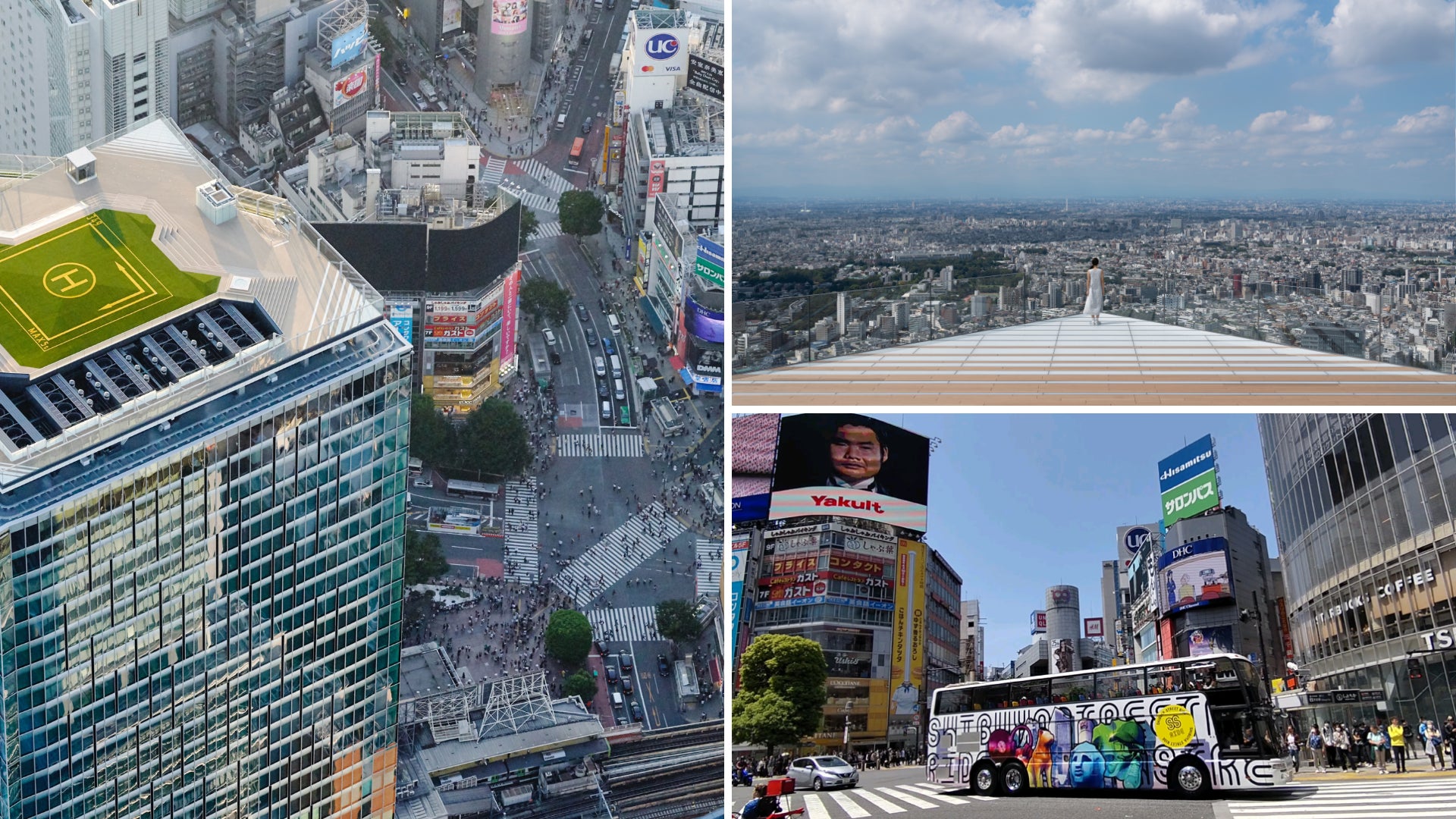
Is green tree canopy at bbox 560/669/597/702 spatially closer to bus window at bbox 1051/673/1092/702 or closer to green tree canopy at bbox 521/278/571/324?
green tree canopy at bbox 521/278/571/324

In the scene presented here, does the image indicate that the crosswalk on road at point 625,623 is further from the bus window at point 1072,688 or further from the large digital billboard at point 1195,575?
the bus window at point 1072,688

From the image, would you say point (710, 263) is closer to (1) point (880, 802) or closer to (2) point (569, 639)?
(2) point (569, 639)

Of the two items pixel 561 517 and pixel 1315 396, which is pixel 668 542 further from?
pixel 1315 396

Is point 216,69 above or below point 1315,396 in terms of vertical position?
above

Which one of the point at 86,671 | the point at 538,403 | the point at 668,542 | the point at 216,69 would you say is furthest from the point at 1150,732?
the point at 216,69

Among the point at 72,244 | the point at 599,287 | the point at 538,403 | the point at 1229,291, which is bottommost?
the point at 1229,291

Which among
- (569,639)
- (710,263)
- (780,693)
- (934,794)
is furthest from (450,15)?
(934,794)
